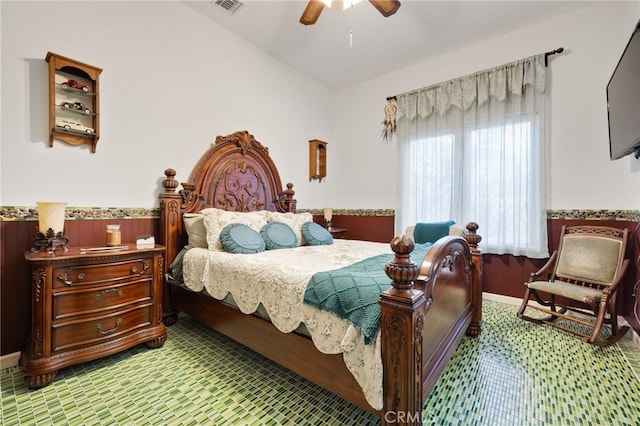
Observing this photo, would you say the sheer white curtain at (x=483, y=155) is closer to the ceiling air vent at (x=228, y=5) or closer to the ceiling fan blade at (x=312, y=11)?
the ceiling fan blade at (x=312, y=11)

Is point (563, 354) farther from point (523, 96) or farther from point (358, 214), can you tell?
point (358, 214)

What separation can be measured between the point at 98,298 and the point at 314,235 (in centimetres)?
194

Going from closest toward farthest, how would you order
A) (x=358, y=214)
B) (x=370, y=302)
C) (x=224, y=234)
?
(x=370, y=302)
(x=224, y=234)
(x=358, y=214)

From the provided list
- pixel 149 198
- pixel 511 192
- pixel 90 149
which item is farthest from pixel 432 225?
pixel 90 149

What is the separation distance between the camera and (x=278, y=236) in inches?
110

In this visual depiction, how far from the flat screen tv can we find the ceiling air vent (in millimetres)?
3262

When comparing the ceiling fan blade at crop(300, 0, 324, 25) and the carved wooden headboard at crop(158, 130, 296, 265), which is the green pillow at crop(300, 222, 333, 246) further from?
the ceiling fan blade at crop(300, 0, 324, 25)

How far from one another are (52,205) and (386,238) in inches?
152

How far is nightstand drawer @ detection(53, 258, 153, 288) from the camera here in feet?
5.87

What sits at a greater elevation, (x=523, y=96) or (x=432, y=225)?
(x=523, y=96)

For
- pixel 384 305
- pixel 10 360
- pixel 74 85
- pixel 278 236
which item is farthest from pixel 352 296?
pixel 74 85

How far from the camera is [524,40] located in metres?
3.22

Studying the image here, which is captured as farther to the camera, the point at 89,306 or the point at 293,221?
the point at 293,221
